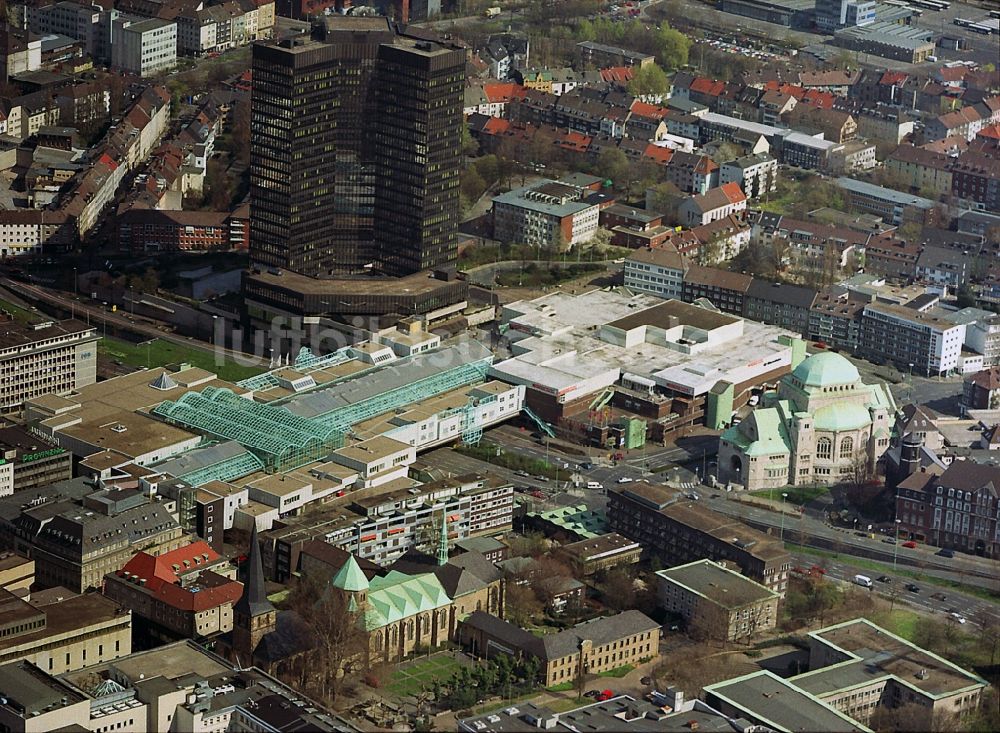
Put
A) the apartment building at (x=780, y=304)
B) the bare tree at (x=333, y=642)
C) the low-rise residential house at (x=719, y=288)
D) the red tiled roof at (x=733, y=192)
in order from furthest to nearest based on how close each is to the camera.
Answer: the red tiled roof at (x=733, y=192), the low-rise residential house at (x=719, y=288), the apartment building at (x=780, y=304), the bare tree at (x=333, y=642)

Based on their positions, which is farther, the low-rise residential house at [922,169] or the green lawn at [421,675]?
the low-rise residential house at [922,169]

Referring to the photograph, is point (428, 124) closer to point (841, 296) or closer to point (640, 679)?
point (841, 296)

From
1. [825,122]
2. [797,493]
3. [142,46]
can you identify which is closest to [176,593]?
[797,493]

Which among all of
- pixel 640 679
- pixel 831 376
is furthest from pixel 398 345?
pixel 640 679

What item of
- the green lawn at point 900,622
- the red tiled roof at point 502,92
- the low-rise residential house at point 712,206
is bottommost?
the green lawn at point 900,622

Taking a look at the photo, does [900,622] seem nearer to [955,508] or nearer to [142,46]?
[955,508]

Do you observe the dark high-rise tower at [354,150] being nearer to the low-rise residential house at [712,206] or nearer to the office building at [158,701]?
the low-rise residential house at [712,206]

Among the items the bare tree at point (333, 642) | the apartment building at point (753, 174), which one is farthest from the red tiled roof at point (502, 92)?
the bare tree at point (333, 642)

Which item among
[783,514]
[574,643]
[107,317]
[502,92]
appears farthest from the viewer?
[502,92]
